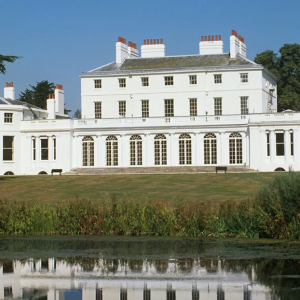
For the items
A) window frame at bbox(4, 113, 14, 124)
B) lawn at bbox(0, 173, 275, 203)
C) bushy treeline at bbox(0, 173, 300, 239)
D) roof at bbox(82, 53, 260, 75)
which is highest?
roof at bbox(82, 53, 260, 75)

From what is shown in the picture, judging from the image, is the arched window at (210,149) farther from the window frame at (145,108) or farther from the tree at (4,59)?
the tree at (4,59)

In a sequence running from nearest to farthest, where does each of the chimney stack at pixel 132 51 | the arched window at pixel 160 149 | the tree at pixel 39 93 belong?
the arched window at pixel 160 149 < the chimney stack at pixel 132 51 < the tree at pixel 39 93

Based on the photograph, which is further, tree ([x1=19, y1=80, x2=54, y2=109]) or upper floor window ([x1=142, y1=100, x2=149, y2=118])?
tree ([x1=19, y1=80, x2=54, y2=109])

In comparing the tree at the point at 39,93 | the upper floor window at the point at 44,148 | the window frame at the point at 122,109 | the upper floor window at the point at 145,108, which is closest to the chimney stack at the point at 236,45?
the upper floor window at the point at 145,108

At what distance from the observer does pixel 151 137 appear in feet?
183

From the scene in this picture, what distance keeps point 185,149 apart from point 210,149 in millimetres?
1956

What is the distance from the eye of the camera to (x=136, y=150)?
55969 mm

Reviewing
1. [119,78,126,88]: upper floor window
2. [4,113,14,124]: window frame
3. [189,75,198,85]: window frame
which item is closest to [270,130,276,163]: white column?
[189,75,198,85]: window frame

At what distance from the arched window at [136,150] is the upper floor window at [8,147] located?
384 inches

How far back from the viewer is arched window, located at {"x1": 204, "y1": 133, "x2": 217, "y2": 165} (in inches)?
2143

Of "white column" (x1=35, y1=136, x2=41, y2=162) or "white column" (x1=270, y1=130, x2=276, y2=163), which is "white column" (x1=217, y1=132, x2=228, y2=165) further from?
"white column" (x1=35, y1=136, x2=41, y2=162)

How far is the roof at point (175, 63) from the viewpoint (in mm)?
59844

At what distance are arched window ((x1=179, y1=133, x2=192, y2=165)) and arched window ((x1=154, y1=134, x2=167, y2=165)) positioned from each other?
49.8 inches

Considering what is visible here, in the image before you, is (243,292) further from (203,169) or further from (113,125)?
(113,125)
